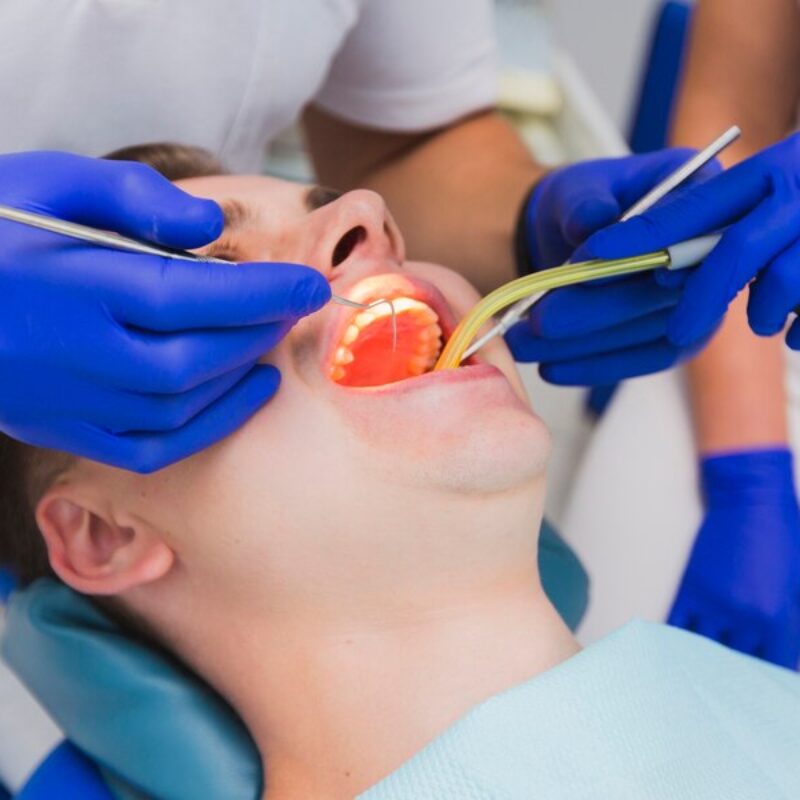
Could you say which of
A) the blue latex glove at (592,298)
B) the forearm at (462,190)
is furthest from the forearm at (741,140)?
the forearm at (462,190)

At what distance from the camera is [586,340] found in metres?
1.29

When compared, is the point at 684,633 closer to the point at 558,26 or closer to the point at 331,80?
the point at 331,80

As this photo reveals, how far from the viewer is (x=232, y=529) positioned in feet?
3.05

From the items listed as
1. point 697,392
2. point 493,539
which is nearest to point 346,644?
point 493,539

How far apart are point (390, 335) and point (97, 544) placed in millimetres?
386

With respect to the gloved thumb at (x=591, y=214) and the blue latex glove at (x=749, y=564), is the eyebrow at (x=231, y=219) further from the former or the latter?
the blue latex glove at (x=749, y=564)

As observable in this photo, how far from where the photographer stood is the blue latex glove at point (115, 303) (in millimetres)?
801

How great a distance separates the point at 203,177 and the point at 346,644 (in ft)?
1.84

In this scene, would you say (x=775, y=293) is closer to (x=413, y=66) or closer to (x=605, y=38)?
(x=413, y=66)

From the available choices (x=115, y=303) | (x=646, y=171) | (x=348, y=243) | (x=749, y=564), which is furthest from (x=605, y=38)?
(x=115, y=303)

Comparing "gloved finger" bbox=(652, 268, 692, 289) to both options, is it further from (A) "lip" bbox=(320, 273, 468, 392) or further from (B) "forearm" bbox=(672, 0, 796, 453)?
(B) "forearm" bbox=(672, 0, 796, 453)

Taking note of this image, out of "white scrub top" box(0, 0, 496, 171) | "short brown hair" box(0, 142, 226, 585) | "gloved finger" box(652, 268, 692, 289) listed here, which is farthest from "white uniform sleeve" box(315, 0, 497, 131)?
"gloved finger" box(652, 268, 692, 289)

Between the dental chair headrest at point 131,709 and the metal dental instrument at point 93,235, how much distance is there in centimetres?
49

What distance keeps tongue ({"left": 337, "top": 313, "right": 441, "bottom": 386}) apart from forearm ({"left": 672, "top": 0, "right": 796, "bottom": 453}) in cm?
69
